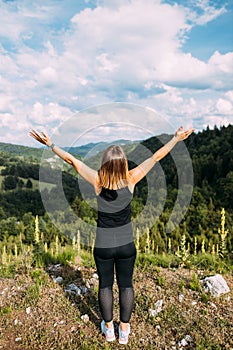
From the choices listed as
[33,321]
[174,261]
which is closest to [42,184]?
[33,321]

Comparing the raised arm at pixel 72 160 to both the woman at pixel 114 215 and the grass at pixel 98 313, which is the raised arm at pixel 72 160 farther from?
the grass at pixel 98 313

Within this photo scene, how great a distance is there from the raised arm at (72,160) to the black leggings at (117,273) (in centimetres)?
93

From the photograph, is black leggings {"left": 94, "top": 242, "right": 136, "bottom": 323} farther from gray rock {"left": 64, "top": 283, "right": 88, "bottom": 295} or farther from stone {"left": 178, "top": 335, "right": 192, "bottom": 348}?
gray rock {"left": 64, "top": 283, "right": 88, "bottom": 295}

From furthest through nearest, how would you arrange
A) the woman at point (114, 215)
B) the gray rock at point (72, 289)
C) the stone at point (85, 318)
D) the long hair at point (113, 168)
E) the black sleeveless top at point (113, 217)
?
1. the gray rock at point (72, 289)
2. the stone at point (85, 318)
3. the black sleeveless top at point (113, 217)
4. the woman at point (114, 215)
5. the long hair at point (113, 168)

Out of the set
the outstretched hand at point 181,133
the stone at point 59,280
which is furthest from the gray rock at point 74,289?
the outstretched hand at point 181,133

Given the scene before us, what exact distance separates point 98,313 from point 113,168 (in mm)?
2807

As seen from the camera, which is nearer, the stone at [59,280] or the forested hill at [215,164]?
the stone at [59,280]

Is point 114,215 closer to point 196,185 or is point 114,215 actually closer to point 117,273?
point 117,273

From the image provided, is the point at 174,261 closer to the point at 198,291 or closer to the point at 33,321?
the point at 198,291

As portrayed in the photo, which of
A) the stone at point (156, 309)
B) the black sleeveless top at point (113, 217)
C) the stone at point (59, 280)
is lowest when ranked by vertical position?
the stone at point (156, 309)

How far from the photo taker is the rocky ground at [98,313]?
4598 millimetres

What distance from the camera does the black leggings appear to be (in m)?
4.20

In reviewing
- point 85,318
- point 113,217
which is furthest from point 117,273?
point 85,318

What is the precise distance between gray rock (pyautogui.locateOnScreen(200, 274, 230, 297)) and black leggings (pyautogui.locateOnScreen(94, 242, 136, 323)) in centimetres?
195
